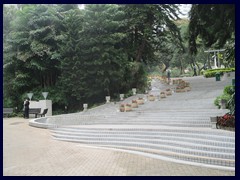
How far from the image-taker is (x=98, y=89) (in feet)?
70.9

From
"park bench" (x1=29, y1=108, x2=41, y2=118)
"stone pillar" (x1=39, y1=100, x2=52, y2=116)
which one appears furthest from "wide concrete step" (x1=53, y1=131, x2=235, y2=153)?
"stone pillar" (x1=39, y1=100, x2=52, y2=116)

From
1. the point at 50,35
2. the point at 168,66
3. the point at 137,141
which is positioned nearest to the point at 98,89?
the point at 50,35

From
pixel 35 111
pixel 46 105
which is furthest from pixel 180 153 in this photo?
pixel 46 105

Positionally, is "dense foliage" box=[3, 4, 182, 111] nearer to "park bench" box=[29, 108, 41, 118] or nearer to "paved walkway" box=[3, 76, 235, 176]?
"park bench" box=[29, 108, 41, 118]

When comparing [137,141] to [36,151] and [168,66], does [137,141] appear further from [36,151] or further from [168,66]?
[168,66]

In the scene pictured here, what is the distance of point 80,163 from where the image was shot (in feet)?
26.2

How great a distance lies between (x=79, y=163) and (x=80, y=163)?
0.09 feet

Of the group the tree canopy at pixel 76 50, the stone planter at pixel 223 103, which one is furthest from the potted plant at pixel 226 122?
the tree canopy at pixel 76 50

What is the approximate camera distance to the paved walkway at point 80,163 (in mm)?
6965

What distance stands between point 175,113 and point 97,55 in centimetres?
838

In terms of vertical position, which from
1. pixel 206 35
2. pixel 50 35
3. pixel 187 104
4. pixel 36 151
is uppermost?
pixel 50 35

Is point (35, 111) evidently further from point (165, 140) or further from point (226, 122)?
point (226, 122)

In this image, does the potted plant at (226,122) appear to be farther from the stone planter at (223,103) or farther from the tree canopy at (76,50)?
the tree canopy at (76,50)

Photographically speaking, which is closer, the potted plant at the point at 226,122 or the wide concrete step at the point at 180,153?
the wide concrete step at the point at 180,153
